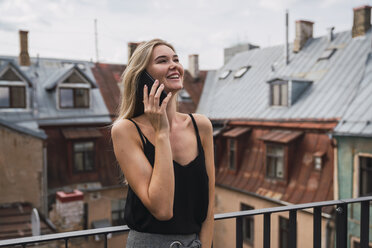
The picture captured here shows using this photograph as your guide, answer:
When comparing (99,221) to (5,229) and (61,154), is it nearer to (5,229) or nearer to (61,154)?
(61,154)

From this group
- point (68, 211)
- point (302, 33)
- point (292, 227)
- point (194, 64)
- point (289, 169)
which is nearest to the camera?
point (292, 227)

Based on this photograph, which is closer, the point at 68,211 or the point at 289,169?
the point at 289,169

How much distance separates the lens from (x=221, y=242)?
1538cm

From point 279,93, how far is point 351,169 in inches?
197

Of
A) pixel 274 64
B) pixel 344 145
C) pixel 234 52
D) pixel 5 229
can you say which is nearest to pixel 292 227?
pixel 344 145

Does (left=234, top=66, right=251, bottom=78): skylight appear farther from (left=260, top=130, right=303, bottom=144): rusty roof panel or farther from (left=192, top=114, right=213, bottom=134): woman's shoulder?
(left=192, top=114, right=213, bottom=134): woman's shoulder

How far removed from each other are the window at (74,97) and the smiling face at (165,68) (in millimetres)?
15145

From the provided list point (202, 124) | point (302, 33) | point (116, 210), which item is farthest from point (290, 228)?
point (302, 33)

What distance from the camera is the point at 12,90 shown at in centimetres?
1482

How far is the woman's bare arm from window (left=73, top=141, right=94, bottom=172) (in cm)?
1392

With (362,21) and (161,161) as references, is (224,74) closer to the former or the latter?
(362,21)

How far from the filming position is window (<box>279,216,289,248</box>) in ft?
41.4

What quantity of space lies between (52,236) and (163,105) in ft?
3.66

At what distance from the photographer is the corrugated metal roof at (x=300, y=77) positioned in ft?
41.5
